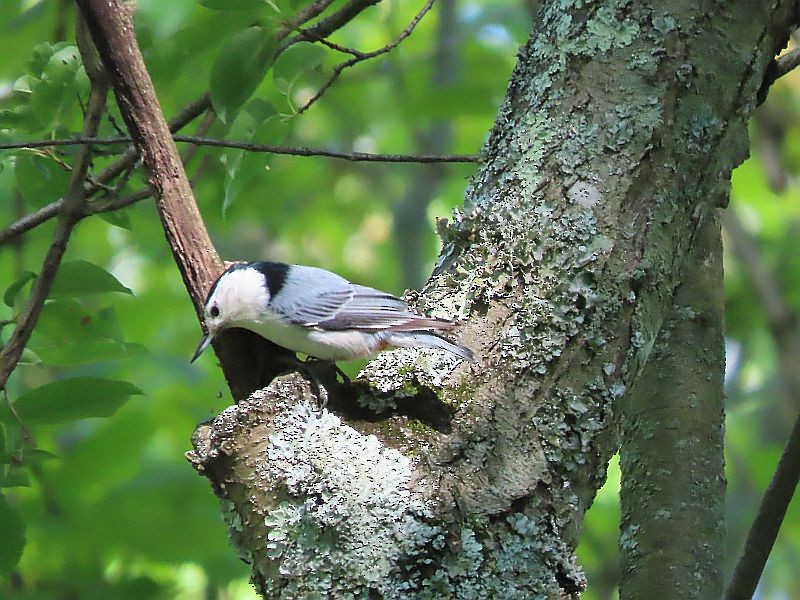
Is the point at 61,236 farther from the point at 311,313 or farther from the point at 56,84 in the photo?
the point at 311,313

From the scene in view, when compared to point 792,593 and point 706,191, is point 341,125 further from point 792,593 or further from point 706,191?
point 792,593

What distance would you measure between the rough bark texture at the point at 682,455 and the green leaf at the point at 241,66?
106 cm

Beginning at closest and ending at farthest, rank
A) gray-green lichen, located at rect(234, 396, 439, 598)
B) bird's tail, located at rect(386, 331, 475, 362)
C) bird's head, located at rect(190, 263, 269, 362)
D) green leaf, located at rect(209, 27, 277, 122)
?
gray-green lichen, located at rect(234, 396, 439, 598), bird's tail, located at rect(386, 331, 475, 362), bird's head, located at rect(190, 263, 269, 362), green leaf, located at rect(209, 27, 277, 122)

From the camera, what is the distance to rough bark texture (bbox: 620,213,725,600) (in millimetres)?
1956

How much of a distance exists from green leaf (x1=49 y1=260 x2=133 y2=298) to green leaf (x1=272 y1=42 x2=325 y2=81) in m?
0.57

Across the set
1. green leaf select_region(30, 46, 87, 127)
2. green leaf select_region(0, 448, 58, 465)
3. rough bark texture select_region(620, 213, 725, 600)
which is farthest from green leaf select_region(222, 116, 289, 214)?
rough bark texture select_region(620, 213, 725, 600)

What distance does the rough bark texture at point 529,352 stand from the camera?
4.24 feet

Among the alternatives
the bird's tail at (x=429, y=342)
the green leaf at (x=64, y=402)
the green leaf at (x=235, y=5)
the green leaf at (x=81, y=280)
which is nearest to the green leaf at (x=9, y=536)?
the green leaf at (x=64, y=402)

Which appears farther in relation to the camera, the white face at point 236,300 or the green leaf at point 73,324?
the green leaf at point 73,324

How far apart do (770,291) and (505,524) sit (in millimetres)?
2983

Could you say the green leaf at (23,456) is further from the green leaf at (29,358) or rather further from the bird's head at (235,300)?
the bird's head at (235,300)

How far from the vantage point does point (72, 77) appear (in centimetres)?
188

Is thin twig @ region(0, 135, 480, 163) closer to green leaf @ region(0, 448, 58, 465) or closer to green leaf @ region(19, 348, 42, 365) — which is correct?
green leaf @ region(19, 348, 42, 365)

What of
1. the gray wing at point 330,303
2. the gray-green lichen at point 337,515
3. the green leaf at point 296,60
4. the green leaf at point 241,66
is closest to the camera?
the gray-green lichen at point 337,515
